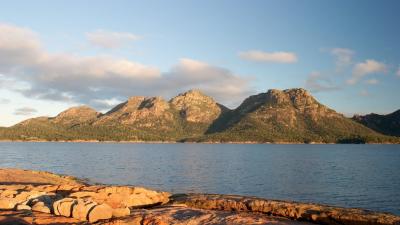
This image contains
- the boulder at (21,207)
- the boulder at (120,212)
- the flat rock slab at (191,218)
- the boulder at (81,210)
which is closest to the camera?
the boulder at (81,210)

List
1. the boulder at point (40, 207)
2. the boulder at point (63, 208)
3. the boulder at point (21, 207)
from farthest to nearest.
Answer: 1. the boulder at point (21, 207)
2. the boulder at point (40, 207)
3. the boulder at point (63, 208)

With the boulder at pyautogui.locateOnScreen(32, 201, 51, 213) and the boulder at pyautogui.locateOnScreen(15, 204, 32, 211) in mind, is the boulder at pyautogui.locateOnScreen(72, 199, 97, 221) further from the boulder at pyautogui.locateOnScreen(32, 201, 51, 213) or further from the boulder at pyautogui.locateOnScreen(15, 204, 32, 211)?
the boulder at pyautogui.locateOnScreen(15, 204, 32, 211)

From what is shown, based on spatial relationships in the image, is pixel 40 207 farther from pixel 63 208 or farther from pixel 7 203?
pixel 7 203

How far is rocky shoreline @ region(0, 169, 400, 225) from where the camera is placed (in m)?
26.3

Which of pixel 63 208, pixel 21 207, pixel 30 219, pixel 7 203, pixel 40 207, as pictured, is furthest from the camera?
pixel 7 203

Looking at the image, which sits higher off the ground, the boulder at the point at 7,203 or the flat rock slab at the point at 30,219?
the boulder at the point at 7,203

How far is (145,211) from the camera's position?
29766mm

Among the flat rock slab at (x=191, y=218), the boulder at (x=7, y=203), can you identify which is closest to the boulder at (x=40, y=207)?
the boulder at (x=7, y=203)

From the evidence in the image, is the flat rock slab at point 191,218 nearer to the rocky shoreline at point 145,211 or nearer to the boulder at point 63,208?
the rocky shoreline at point 145,211

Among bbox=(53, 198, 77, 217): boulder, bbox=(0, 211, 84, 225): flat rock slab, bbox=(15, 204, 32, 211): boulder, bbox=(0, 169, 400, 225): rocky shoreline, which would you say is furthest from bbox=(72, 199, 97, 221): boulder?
bbox=(15, 204, 32, 211): boulder

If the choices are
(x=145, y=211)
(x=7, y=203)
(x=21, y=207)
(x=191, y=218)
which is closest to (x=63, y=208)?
(x=21, y=207)

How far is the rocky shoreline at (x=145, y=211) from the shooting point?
26.3 meters

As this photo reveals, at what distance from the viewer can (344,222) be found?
94.4 ft

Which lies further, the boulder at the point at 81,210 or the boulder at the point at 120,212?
the boulder at the point at 120,212
